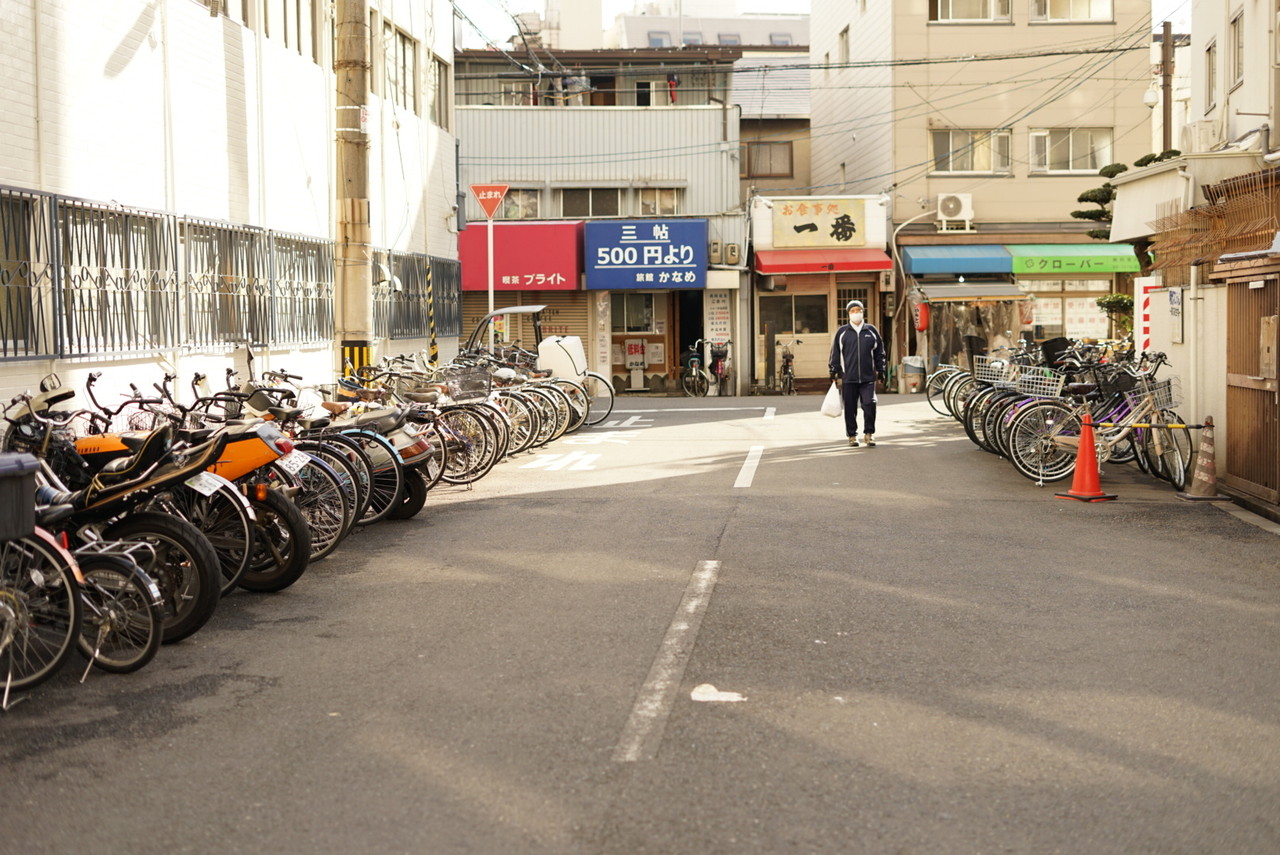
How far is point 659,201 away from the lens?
36875mm

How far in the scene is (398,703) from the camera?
618cm

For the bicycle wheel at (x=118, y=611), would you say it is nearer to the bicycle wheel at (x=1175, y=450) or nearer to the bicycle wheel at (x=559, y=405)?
the bicycle wheel at (x=1175, y=450)

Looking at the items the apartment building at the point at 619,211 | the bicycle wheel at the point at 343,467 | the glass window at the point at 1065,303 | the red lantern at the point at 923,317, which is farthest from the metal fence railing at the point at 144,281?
the glass window at the point at 1065,303

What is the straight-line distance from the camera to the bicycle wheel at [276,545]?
8641 mm

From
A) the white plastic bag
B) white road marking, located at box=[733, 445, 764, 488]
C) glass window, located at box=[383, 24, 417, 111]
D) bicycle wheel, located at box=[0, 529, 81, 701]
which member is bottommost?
white road marking, located at box=[733, 445, 764, 488]

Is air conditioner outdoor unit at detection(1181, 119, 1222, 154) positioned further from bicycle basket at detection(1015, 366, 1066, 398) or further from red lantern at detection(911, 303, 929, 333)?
red lantern at detection(911, 303, 929, 333)

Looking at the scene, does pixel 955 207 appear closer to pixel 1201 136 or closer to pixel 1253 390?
pixel 1201 136

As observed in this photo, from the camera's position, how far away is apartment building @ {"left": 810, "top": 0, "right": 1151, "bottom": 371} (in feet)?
115

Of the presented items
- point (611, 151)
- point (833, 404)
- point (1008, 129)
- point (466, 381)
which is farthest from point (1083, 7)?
point (466, 381)

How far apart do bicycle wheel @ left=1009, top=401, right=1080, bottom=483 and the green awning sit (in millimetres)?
20361

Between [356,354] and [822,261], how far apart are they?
61.6 ft

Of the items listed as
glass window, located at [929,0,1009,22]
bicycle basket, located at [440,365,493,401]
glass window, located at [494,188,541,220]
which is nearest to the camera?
bicycle basket, located at [440,365,493,401]

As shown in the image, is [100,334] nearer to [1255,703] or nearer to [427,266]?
[1255,703]

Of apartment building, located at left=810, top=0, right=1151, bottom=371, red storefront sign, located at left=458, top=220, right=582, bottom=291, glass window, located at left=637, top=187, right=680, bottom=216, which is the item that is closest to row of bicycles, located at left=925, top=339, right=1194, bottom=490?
apartment building, located at left=810, top=0, right=1151, bottom=371
